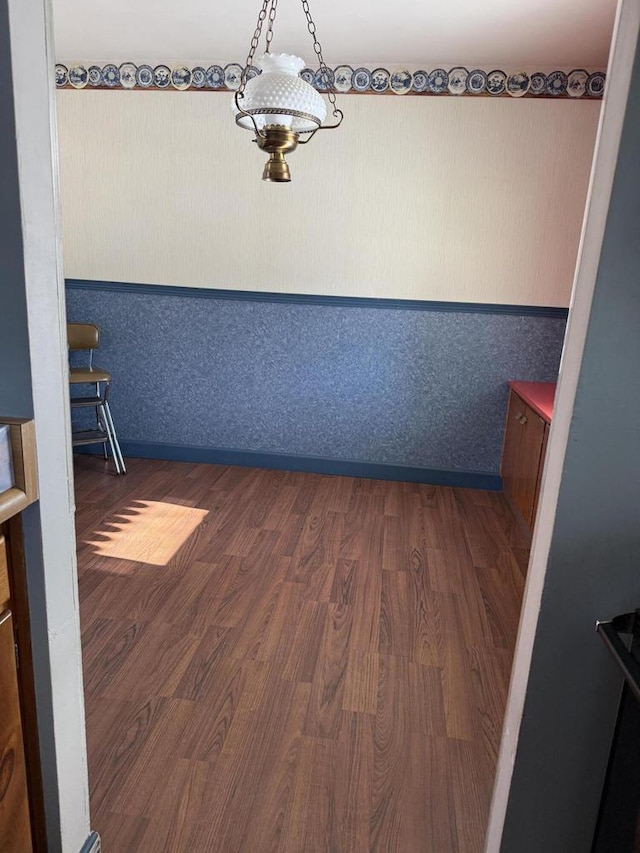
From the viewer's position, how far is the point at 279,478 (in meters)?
3.69

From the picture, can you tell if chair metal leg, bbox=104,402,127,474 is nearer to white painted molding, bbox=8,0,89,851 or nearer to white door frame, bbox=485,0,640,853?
white painted molding, bbox=8,0,89,851

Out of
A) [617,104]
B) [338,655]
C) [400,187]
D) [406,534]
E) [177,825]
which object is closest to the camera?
[617,104]

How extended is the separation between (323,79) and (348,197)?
2.10 ft

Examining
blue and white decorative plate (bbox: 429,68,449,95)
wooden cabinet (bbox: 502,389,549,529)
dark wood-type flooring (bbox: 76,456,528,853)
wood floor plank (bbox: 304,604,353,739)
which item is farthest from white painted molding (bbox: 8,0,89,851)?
blue and white decorative plate (bbox: 429,68,449,95)

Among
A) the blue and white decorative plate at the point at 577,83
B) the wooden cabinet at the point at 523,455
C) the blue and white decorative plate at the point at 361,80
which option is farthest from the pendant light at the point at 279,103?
the blue and white decorative plate at the point at 577,83

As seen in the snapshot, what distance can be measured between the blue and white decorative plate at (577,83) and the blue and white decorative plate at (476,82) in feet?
1.46

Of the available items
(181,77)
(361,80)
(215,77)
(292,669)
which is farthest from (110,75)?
(292,669)

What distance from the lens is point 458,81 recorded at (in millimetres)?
3217

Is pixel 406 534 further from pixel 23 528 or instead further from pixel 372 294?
pixel 23 528

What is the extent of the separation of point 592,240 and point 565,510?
372 millimetres

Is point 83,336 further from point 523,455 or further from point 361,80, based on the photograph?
point 523,455

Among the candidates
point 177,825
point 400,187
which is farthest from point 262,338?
point 177,825

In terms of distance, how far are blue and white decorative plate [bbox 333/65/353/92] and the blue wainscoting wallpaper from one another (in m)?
1.16

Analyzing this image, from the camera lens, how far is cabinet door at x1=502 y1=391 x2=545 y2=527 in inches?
110
